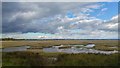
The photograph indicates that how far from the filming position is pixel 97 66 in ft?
81.3

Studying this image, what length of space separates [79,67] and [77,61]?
3.68 m

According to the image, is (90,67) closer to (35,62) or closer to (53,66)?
(53,66)

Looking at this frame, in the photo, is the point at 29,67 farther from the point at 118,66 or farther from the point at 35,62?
the point at 118,66

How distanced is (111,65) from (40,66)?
7.12 m

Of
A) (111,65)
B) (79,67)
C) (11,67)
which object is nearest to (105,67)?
(111,65)

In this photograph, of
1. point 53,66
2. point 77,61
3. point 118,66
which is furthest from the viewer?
point 77,61

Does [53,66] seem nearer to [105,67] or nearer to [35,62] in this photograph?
[35,62]

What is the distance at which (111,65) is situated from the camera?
24.4m

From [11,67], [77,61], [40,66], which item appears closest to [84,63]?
[77,61]

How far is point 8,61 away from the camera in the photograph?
29.2 m

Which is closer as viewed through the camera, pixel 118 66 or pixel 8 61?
pixel 118 66

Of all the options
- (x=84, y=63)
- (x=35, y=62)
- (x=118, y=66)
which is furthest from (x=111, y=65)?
(x=35, y=62)

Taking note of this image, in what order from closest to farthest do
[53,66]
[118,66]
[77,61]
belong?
[118,66]
[53,66]
[77,61]

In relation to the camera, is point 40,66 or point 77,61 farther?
point 77,61
